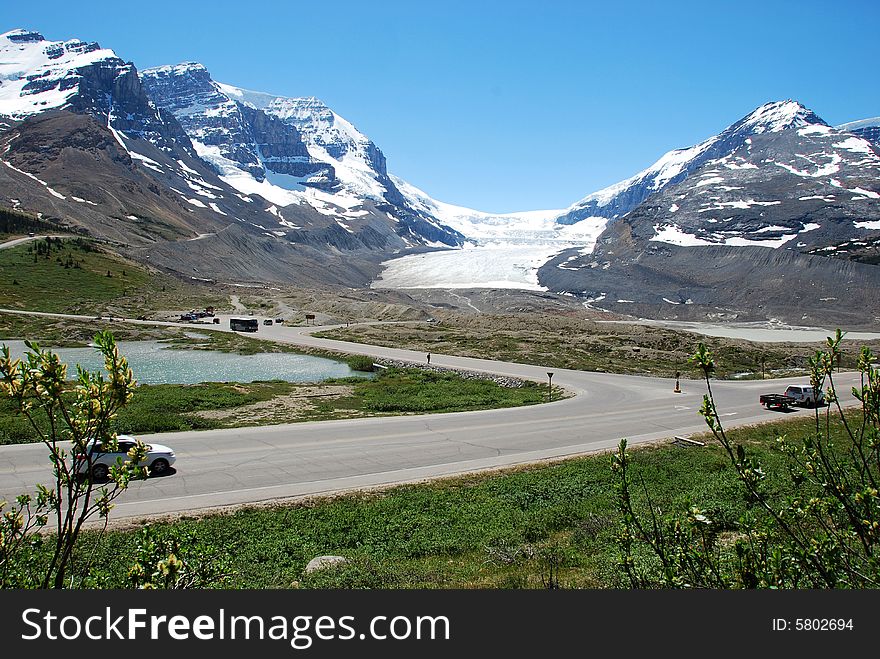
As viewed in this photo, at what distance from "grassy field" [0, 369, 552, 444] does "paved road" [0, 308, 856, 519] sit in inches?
83.0

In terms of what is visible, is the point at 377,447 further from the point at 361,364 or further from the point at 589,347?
the point at 589,347

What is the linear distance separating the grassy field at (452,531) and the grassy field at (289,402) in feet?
41.6

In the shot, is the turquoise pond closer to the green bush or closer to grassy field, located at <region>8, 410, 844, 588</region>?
the green bush

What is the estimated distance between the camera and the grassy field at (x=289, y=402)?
26.5 metres

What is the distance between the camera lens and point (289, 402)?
36.3 meters

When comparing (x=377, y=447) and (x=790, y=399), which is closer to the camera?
(x=377, y=447)

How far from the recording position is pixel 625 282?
188750 mm

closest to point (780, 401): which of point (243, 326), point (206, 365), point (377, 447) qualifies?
point (377, 447)

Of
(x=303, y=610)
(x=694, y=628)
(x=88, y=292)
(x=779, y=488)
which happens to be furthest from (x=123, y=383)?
(x=88, y=292)

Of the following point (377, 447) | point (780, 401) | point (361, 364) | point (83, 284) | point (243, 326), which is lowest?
point (377, 447)

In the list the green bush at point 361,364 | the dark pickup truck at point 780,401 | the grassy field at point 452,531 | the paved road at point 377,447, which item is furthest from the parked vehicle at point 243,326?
the grassy field at point 452,531

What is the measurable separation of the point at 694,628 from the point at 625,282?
7657 inches

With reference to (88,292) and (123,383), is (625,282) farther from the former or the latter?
(123,383)

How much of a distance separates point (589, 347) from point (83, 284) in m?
97.1
